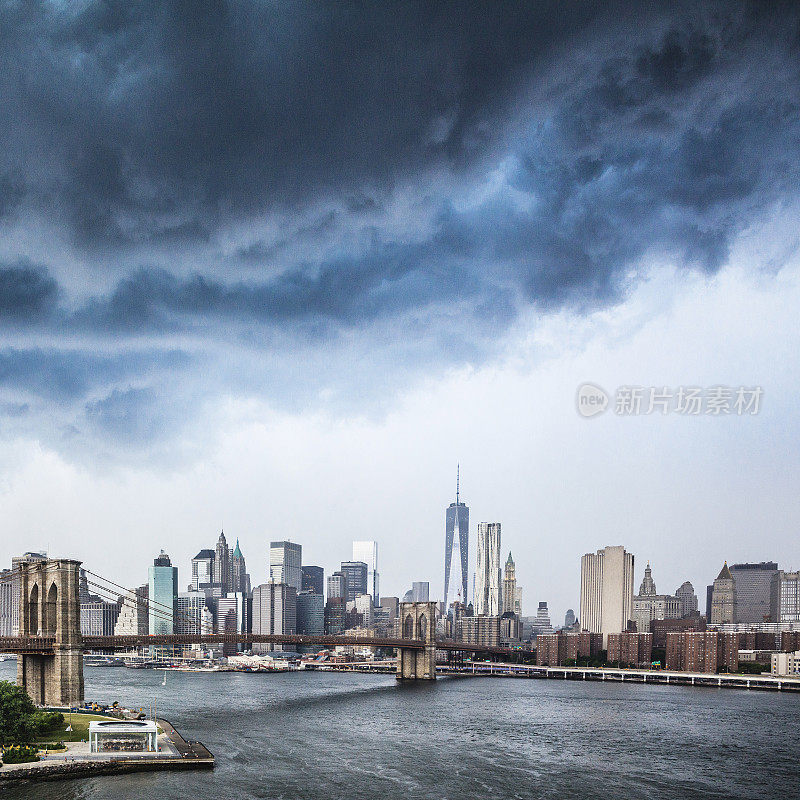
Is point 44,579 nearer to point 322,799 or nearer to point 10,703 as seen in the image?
point 10,703

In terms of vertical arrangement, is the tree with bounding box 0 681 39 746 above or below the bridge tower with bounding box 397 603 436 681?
above

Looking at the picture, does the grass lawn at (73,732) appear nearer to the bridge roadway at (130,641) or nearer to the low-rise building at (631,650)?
the bridge roadway at (130,641)

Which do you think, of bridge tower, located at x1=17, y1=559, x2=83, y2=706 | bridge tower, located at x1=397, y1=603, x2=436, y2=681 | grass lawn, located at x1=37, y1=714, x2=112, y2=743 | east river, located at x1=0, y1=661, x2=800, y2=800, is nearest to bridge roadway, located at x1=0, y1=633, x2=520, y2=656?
bridge tower, located at x1=17, y1=559, x2=83, y2=706

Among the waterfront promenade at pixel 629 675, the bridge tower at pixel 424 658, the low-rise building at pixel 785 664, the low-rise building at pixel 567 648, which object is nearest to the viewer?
the waterfront promenade at pixel 629 675

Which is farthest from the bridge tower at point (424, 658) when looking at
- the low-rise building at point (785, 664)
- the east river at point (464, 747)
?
the low-rise building at point (785, 664)

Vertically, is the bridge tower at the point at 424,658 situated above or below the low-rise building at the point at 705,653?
above

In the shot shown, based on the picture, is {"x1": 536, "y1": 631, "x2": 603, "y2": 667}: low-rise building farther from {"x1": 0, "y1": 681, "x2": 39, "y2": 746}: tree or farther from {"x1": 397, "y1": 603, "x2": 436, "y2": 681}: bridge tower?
{"x1": 0, "y1": 681, "x2": 39, "y2": 746}: tree

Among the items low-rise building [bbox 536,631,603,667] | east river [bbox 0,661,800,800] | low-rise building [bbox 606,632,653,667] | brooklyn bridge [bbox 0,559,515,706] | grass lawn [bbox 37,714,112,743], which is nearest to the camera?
east river [bbox 0,661,800,800]
